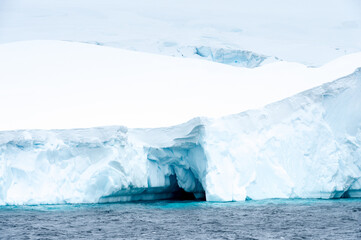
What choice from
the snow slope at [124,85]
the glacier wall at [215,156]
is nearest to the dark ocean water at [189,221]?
the glacier wall at [215,156]

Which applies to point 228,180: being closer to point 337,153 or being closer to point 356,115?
point 337,153

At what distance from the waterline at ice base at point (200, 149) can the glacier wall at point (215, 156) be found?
0.03 metres

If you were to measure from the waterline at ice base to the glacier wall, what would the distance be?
3 centimetres

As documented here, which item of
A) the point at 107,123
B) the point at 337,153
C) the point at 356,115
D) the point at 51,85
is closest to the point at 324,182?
the point at 337,153

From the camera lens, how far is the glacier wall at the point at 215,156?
1452cm

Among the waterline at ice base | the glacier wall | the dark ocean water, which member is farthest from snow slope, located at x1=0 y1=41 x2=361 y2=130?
the dark ocean water

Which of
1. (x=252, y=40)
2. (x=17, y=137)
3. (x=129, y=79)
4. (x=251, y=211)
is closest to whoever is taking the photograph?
(x=251, y=211)

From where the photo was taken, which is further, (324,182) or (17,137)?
(324,182)

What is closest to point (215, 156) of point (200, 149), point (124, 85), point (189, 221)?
point (200, 149)

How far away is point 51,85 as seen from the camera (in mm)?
19234

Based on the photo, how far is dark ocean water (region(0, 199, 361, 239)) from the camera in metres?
10.1

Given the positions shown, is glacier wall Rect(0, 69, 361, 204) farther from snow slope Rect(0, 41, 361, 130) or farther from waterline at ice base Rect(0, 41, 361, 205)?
snow slope Rect(0, 41, 361, 130)

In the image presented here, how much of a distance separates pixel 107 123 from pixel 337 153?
6.93 metres

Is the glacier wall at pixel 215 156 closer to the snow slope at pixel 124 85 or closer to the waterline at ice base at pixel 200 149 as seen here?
the waterline at ice base at pixel 200 149
